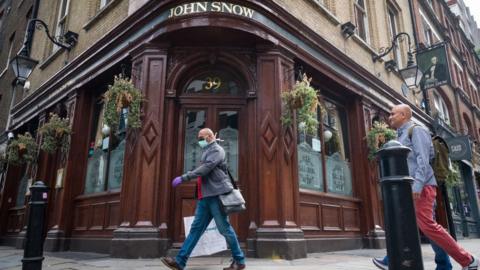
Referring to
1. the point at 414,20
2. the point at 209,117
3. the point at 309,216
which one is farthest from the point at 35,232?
the point at 414,20

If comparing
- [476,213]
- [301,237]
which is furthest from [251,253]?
[476,213]

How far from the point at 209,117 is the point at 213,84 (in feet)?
2.31

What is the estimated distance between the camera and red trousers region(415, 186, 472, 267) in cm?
359

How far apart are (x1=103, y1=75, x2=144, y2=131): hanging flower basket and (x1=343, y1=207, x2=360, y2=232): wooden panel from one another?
4938 millimetres

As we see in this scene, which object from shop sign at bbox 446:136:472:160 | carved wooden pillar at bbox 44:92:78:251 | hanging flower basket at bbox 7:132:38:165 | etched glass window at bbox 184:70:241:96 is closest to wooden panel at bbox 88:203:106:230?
carved wooden pillar at bbox 44:92:78:251

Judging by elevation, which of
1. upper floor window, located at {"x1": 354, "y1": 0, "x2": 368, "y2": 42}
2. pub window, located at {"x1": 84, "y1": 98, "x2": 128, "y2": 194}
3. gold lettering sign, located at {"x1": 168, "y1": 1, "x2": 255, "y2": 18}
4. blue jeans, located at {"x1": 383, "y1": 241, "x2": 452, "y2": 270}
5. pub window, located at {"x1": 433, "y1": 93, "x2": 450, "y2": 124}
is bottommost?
blue jeans, located at {"x1": 383, "y1": 241, "x2": 452, "y2": 270}

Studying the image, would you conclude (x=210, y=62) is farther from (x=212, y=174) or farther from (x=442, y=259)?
(x=442, y=259)

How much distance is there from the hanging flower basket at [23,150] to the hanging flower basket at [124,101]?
14.8 ft

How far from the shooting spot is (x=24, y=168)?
39.3 ft

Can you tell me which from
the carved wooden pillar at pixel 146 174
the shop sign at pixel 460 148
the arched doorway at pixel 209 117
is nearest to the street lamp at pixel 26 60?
the carved wooden pillar at pixel 146 174

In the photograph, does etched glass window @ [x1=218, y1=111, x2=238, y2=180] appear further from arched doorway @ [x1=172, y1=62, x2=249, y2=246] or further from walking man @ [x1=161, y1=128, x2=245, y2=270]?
walking man @ [x1=161, y1=128, x2=245, y2=270]

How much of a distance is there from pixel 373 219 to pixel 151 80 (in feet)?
19.1

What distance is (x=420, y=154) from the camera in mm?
3842

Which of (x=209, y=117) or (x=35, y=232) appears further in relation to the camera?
(x=209, y=117)
